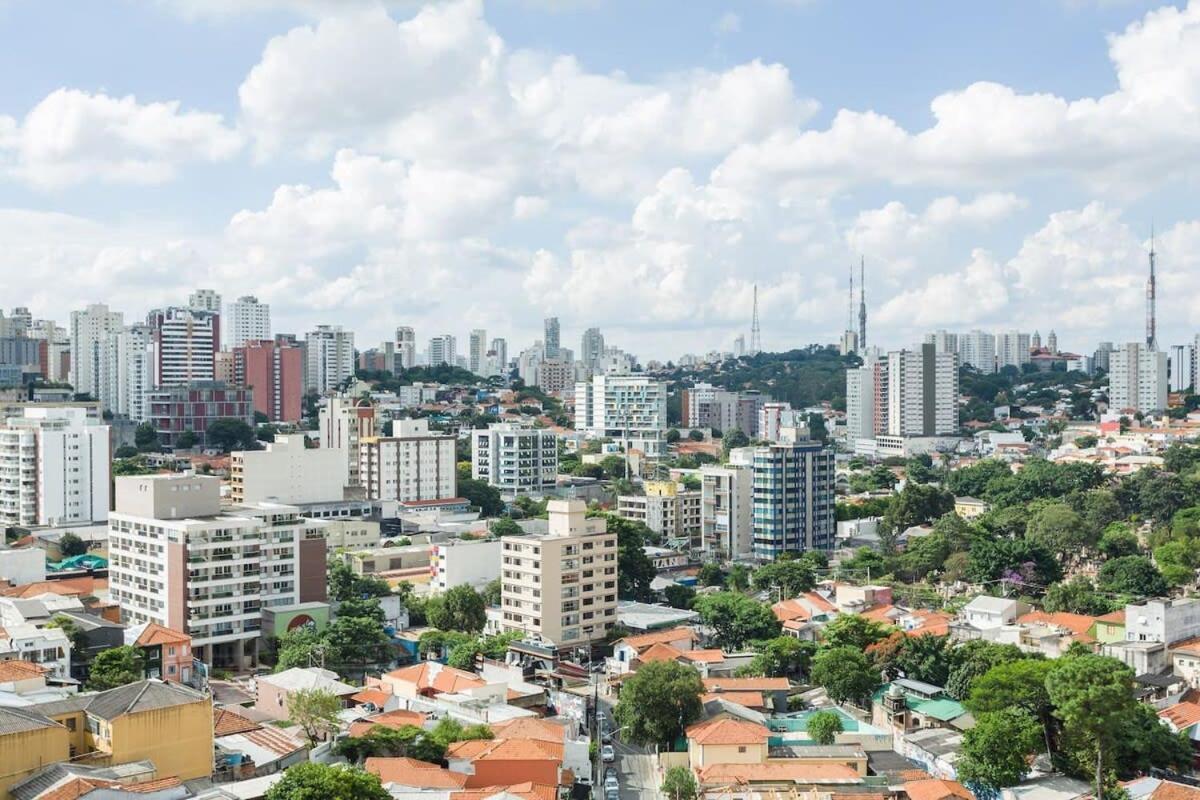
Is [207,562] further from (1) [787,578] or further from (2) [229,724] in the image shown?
(1) [787,578]

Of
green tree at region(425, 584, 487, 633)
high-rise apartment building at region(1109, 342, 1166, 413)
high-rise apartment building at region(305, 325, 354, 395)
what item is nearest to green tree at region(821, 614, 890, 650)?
green tree at region(425, 584, 487, 633)

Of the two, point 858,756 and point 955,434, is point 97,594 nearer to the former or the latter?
point 858,756

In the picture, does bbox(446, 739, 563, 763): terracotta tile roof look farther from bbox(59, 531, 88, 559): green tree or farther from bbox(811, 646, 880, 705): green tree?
bbox(59, 531, 88, 559): green tree

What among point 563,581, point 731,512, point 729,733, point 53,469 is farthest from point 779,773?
point 53,469

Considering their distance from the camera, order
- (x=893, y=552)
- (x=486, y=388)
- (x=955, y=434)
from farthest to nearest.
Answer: (x=486, y=388), (x=955, y=434), (x=893, y=552)

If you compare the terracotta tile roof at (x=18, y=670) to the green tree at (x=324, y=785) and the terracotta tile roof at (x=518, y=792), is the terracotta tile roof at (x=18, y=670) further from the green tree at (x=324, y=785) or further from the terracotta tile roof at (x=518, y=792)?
the terracotta tile roof at (x=518, y=792)

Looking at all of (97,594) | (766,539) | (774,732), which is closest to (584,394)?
(766,539)

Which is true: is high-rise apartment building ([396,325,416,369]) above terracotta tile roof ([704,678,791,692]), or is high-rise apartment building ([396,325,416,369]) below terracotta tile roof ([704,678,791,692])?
above

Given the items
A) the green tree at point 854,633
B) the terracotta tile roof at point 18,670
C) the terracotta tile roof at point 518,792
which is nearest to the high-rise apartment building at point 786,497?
the green tree at point 854,633
